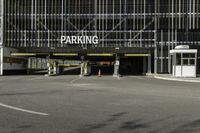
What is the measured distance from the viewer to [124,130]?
9.16m

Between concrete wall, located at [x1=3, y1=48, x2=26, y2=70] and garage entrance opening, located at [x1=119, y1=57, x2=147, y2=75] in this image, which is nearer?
concrete wall, located at [x1=3, y1=48, x2=26, y2=70]

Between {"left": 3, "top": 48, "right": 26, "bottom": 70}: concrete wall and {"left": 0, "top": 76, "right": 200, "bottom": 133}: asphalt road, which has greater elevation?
{"left": 3, "top": 48, "right": 26, "bottom": 70}: concrete wall

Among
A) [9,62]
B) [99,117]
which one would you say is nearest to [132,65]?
[9,62]

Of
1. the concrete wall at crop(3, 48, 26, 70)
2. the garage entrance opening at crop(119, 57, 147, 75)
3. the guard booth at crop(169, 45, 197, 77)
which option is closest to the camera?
the guard booth at crop(169, 45, 197, 77)

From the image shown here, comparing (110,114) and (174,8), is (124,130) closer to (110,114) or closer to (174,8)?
(110,114)

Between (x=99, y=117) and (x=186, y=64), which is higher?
(x=186, y=64)

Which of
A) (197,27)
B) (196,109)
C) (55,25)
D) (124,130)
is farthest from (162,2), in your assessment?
(124,130)

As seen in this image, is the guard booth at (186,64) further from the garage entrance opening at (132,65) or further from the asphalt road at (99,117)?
the garage entrance opening at (132,65)

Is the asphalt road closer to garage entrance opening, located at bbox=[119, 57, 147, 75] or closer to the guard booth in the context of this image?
the guard booth

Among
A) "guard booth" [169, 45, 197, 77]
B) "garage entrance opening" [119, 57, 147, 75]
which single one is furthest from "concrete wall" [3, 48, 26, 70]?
"guard booth" [169, 45, 197, 77]

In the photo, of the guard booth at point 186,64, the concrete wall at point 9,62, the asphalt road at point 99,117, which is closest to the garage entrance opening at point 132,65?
the concrete wall at point 9,62

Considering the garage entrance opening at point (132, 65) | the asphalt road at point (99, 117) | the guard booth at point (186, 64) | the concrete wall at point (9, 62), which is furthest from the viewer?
the garage entrance opening at point (132, 65)

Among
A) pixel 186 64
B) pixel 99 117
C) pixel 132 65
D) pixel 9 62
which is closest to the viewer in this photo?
pixel 99 117

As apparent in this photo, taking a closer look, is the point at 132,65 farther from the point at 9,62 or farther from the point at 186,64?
the point at 186,64
